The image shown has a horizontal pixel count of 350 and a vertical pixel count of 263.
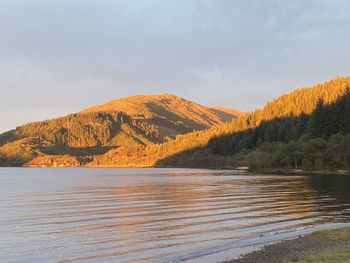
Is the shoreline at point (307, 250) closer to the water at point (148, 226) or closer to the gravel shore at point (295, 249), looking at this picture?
the gravel shore at point (295, 249)

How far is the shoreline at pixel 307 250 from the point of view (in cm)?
2375

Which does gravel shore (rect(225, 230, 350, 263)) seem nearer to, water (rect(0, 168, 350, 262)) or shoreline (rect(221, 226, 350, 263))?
shoreline (rect(221, 226, 350, 263))

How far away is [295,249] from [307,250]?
863 millimetres

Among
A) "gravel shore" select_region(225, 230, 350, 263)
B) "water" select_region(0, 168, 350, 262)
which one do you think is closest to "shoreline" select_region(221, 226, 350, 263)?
"gravel shore" select_region(225, 230, 350, 263)

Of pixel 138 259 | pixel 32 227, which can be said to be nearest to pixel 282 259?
pixel 138 259

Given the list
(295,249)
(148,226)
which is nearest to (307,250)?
(295,249)

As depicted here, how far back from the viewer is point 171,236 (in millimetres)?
35000

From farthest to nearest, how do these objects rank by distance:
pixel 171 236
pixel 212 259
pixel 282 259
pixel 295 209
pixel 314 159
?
pixel 314 159 < pixel 295 209 < pixel 171 236 < pixel 212 259 < pixel 282 259

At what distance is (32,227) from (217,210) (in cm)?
2101

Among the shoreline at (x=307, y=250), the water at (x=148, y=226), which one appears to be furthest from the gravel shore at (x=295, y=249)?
the water at (x=148, y=226)

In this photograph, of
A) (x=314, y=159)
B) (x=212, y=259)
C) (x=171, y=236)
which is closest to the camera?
(x=212, y=259)

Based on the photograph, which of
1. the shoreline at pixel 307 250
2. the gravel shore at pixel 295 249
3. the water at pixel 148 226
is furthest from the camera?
the water at pixel 148 226

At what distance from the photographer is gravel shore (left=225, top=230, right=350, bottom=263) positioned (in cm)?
2467

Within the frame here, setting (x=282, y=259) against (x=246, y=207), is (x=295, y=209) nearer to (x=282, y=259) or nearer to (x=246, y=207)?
(x=246, y=207)
